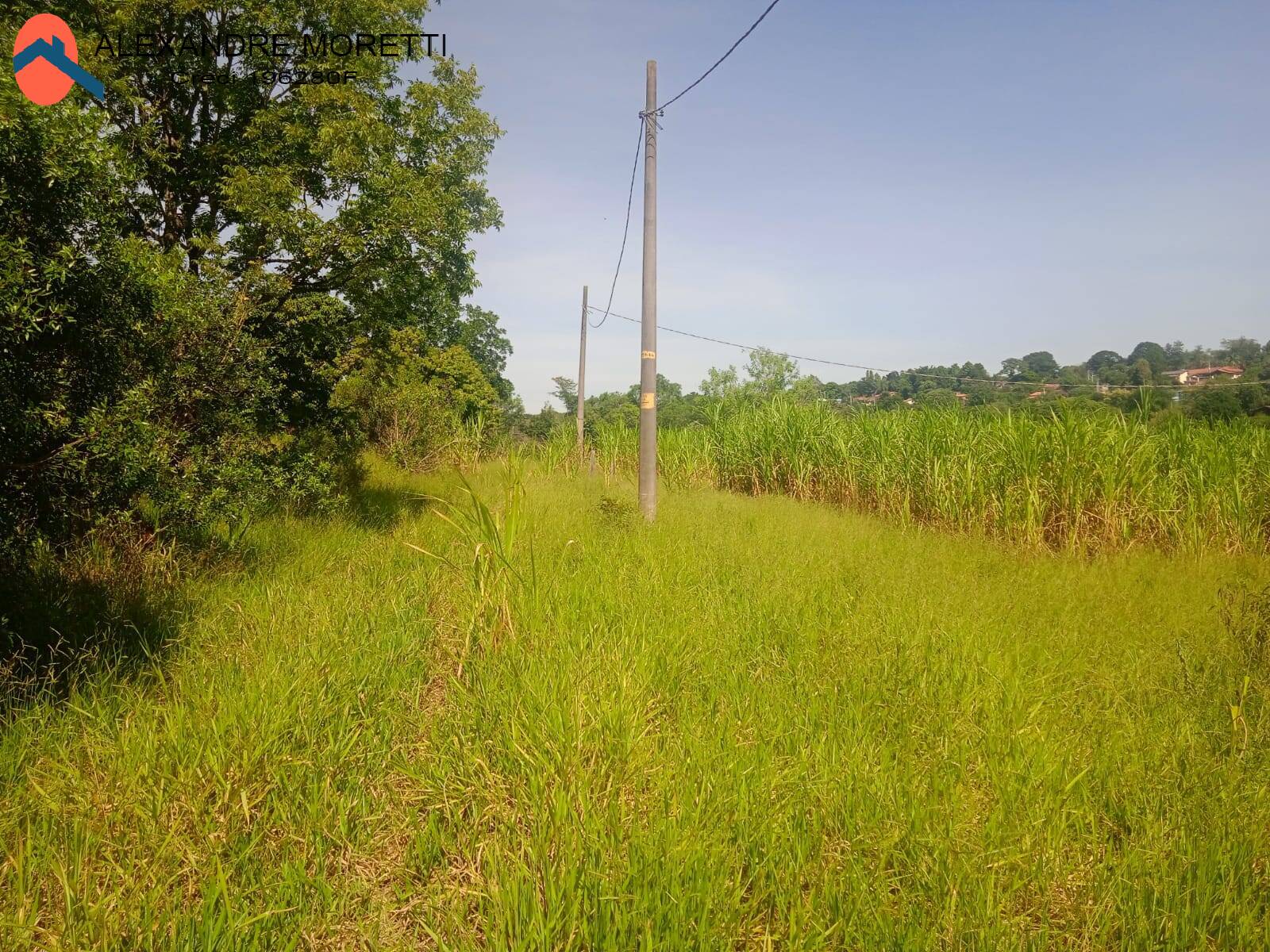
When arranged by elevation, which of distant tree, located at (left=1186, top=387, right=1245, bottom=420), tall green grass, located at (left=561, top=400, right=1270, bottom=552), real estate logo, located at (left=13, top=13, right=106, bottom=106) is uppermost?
real estate logo, located at (left=13, top=13, right=106, bottom=106)

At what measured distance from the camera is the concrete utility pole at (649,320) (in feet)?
22.8

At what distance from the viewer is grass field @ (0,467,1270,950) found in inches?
66.3

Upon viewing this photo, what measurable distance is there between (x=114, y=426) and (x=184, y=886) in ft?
8.13

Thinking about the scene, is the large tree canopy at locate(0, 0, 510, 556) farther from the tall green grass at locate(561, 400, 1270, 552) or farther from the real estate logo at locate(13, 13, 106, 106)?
the tall green grass at locate(561, 400, 1270, 552)

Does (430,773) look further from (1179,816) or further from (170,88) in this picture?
(170,88)

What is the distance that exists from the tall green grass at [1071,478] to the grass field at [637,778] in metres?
3.37

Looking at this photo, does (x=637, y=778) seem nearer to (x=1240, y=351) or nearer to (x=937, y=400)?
(x=937, y=400)

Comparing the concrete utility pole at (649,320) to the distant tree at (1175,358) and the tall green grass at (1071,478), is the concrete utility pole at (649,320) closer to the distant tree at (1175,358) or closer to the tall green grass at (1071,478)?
the tall green grass at (1071,478)

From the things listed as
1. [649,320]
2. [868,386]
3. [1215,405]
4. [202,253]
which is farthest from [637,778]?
[868,386]

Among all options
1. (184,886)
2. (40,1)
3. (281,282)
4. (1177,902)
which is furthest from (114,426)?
(40,1)

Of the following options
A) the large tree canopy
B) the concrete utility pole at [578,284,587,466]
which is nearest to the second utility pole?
the concrete utility pole at [578,284,587,466]

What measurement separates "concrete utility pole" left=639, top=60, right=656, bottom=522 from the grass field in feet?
9.81

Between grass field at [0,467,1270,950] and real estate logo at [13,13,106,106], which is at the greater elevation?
real estate logo at [13,13,106,106]

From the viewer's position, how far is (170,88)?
6070 mm
